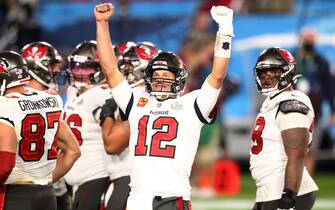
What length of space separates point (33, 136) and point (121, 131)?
2.59 ft

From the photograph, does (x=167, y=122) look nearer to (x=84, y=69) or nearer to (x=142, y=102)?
(x=142, y=102)

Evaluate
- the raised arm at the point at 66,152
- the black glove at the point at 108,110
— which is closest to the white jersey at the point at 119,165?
the black glove at the point at 108,110

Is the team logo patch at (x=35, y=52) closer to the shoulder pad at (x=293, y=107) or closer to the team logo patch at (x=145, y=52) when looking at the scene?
the team logo patch at (x=145, y=52)

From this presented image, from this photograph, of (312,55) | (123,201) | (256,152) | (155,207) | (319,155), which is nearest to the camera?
(155,207)

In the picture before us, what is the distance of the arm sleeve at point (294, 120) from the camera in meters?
6.55

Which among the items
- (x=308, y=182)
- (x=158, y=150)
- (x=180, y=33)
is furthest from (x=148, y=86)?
(x=180, y=33)

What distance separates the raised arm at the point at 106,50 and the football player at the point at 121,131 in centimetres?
63

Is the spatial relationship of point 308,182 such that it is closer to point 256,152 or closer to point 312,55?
point 256,152

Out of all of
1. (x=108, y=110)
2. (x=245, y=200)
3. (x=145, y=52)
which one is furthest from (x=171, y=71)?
(x=245, y=200)

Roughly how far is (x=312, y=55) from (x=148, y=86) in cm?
618

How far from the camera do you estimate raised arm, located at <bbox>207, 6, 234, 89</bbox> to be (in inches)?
246

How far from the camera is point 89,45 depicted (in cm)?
783

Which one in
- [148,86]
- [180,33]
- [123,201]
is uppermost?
[180,33]

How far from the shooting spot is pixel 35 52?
25.3 feet
